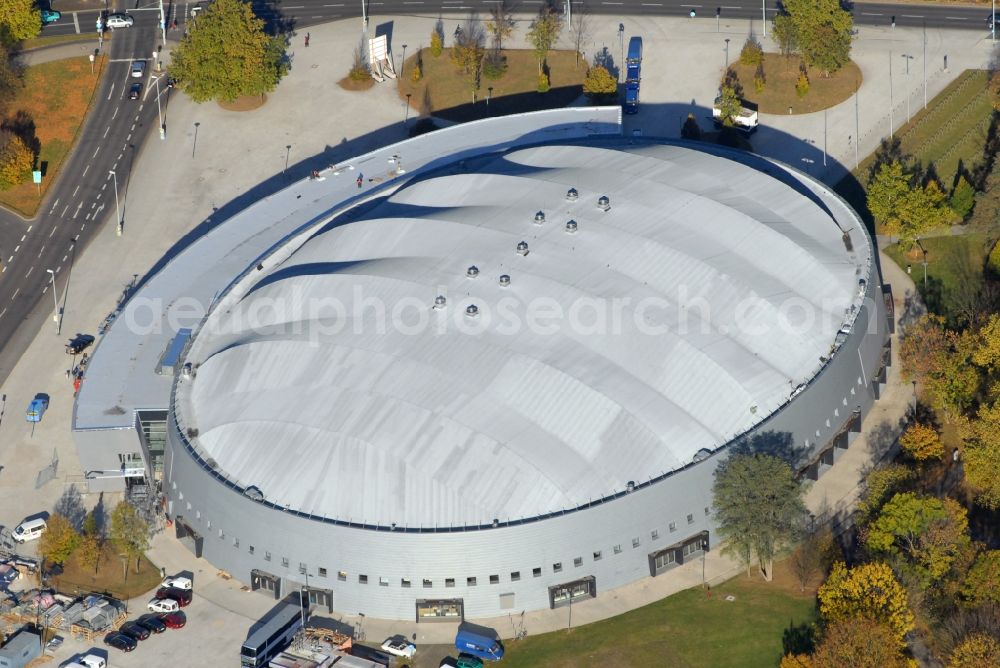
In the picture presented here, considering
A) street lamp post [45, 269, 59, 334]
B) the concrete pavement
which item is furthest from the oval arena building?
street lamp post [45, 269, 59, 334]

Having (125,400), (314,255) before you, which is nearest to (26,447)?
Result: (125,400)

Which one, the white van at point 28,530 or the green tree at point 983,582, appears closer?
the green tree at point 983,582

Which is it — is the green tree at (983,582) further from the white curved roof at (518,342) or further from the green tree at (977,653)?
the white curved roof at (518,342)

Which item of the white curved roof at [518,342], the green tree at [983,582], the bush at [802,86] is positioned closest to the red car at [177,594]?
the white curved roof at [518,342]

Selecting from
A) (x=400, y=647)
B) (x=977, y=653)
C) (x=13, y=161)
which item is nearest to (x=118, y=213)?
(x=13, y=161)

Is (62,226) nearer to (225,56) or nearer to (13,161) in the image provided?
(13,161)

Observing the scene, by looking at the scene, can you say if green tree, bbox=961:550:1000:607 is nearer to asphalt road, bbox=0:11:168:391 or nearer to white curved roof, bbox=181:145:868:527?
white curved roof, bbox=181:145:868:527
